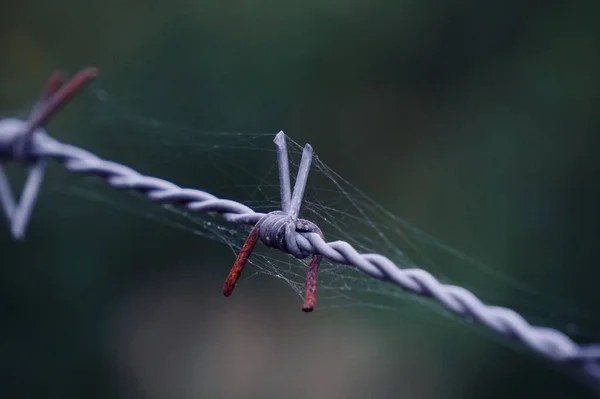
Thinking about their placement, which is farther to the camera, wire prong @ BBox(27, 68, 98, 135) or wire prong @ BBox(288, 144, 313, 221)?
wire prong @ BBox(27, 68, 98, 135)

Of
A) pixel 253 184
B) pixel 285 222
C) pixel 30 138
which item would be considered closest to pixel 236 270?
pixel 285 222

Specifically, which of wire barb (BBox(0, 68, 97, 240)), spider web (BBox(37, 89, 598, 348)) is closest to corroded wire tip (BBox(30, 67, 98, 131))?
wire barb (BBox(0, 68, 97, 240))

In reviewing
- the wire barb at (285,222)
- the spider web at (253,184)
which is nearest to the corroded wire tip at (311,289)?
the wire barb at (285,222)

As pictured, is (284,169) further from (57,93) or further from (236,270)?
(57,93)

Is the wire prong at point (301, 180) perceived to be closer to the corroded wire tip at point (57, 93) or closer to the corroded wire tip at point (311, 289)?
the corroded wire tip at point (311, 289)

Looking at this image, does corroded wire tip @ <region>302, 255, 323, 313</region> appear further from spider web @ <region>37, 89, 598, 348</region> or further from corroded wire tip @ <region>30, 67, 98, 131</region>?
spider web @ <region>37, 89, 598, 348</region>

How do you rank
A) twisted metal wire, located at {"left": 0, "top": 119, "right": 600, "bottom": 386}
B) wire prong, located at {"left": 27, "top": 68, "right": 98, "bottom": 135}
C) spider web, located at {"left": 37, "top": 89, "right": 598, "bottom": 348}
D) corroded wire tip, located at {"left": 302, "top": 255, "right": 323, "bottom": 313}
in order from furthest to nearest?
spider web, located at {"left": 37, "top": 89, "right": 598, "bottom": 348} < wire prong, located at {"left": 27, "top": 68, "right": 98, "bottom": 135} < corroded wire tip, located at {"left": 302, "top": 255, "right": 323, "bottom": 313} < twisted metal wire, located at {"left": 0, "top": 119, "right": 600, "bottom": 386}

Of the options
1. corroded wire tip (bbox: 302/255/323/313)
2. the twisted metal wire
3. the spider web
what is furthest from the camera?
the spider web

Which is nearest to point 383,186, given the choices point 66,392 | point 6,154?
point 66,392
